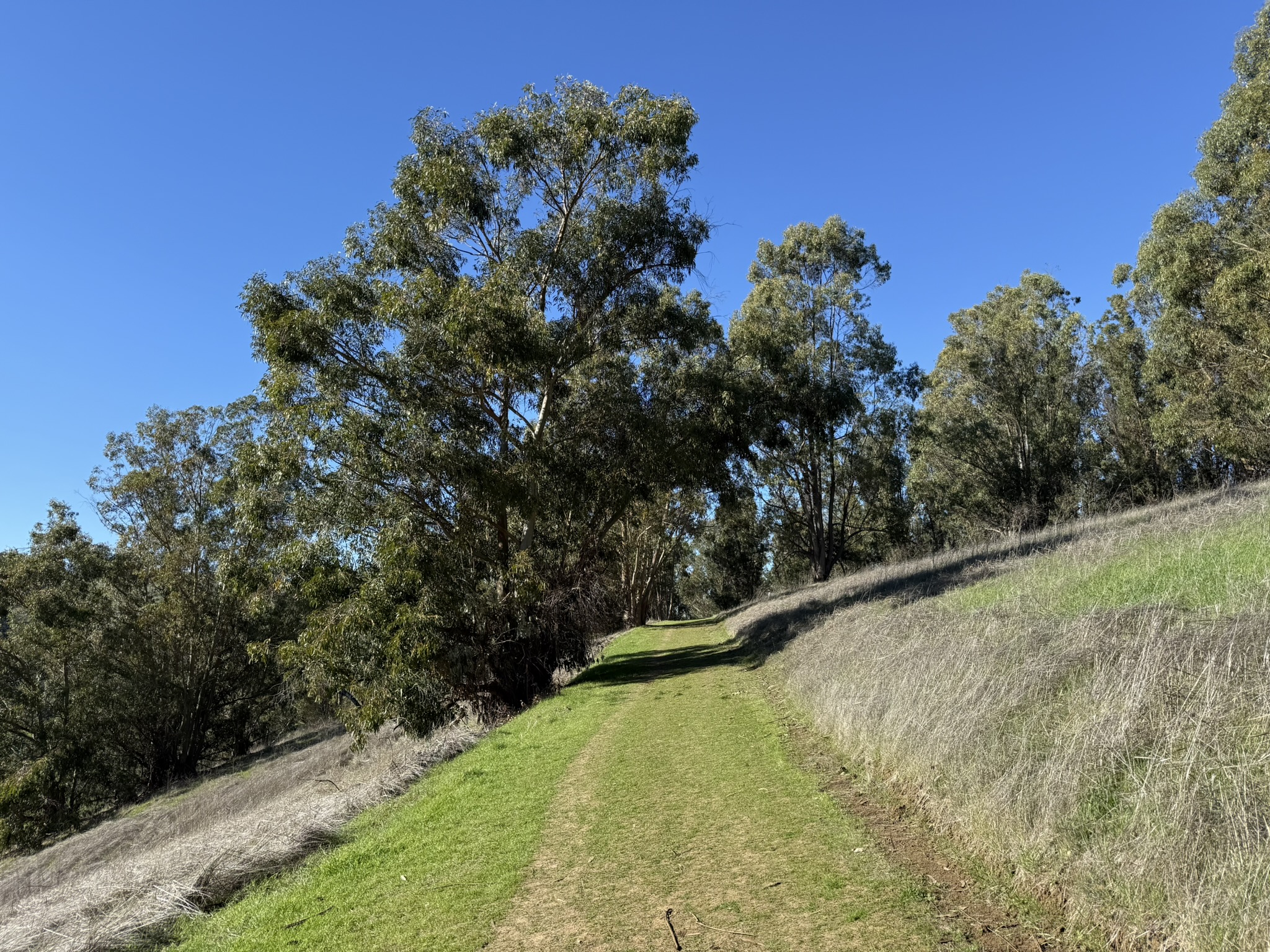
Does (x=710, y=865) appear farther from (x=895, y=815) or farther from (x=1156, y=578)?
(x=1156, y=578)

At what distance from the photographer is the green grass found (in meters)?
7.09

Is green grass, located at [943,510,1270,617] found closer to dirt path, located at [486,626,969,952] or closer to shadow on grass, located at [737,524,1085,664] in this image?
shadow on grass, located at [737,524,1085,664]

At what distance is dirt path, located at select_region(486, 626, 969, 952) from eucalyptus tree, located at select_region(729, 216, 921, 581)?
1853 cm

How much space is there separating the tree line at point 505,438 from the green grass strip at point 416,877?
6247 millimetres

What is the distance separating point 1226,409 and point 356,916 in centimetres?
3316

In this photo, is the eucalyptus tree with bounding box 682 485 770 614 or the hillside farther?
the eucalyptus tree with bounding box 682 485 770 614

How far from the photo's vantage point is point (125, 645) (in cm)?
3033

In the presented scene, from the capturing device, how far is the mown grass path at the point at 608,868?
4676 millimetres

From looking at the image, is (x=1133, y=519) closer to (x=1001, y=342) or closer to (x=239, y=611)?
(x=1001, y=342)

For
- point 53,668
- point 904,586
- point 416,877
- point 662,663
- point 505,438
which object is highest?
point 505,438

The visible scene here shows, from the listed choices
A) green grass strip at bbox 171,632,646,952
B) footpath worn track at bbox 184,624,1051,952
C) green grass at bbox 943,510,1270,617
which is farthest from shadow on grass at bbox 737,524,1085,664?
green grass strip at bbox 171,632,646,952

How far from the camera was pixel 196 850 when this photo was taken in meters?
8.91

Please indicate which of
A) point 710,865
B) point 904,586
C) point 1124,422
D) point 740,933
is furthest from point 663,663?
point 1124,422

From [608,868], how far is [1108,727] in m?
3.61
